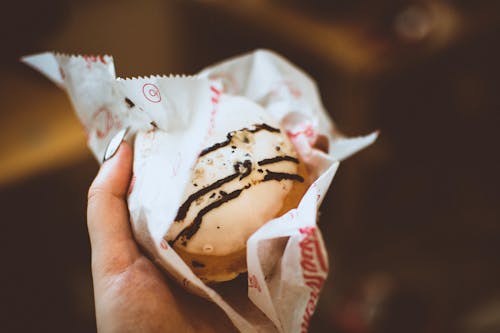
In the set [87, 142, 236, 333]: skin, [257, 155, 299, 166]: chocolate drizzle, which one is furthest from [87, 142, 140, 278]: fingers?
[257, 155, 299, 166]: chocolate drizzle

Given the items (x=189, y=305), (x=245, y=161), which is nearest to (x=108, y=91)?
(x=245, y=161)

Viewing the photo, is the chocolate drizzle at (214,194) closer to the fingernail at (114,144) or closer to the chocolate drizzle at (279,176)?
the chocolate drizzle at (279,176)

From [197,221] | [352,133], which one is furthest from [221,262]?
[352,133]

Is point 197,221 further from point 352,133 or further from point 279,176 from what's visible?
point 352,133

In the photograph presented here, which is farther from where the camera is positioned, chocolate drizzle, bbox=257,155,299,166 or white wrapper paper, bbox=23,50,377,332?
chocolate drizzle, bbox=257,155,299,166

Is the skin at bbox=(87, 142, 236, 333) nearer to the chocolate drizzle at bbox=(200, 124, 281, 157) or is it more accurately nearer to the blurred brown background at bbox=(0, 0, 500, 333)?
the chocolate drizzle at bbox=(200, 124, 281, 157)

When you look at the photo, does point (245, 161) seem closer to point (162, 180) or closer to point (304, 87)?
point (162, 180)

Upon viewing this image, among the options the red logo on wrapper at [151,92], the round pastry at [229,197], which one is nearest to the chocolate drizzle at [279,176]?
the round pastry at [229,197]
